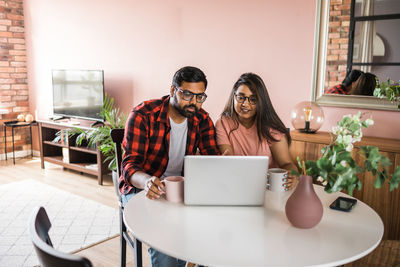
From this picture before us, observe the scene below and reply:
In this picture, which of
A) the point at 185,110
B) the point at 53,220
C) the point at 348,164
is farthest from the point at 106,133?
the point at 348,164

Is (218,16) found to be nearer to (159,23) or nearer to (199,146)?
(159,23)

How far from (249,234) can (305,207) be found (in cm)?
19

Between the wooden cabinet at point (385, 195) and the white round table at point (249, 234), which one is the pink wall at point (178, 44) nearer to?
the wooden cabinet at point (385, 195)

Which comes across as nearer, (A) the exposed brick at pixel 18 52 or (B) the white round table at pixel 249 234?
(B) the white round table at pixel 249 234

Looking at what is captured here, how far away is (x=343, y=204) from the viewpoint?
1341mm

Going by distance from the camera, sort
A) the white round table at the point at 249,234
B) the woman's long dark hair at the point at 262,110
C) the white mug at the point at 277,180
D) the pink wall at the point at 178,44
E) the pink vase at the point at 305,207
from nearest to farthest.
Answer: the white round table at the point at 249,234 → the pink vase at the point at 305,207 → the white mug at the point at 277,180 → the woman's long dark hair at the point at 262,110 → the pink wall at the point at 178,44

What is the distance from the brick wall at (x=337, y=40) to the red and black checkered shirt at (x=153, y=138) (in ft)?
3.74

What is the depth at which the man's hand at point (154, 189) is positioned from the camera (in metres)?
1.37

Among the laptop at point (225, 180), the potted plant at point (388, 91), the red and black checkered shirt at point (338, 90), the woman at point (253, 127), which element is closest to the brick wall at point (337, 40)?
the red and black checkered shirt at point (338, 90)

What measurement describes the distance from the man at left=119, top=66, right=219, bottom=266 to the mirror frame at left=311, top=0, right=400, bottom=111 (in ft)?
3.53

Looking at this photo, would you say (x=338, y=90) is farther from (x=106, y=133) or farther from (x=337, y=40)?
(x=106, y=133)

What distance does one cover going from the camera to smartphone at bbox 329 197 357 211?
4.29 feet

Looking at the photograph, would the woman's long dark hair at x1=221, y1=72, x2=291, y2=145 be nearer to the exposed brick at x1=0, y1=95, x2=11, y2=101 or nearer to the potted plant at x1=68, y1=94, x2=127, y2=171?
the potted plant at x1=68, y1=94, x2=127, y2=171

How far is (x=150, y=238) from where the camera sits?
1070 millimetres
